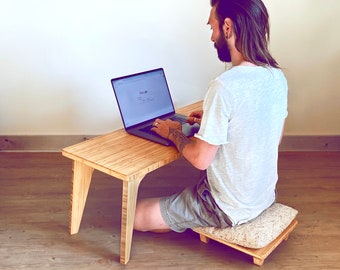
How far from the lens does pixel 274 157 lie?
1749mm

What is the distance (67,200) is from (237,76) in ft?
3.67

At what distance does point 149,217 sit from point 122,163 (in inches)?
13.1

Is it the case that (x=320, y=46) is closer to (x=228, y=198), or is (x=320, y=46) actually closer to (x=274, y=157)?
(x=274, y=157)

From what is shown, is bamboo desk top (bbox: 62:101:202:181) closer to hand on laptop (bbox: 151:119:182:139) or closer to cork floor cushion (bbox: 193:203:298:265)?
hand on laptop (bbox: 151:119:182:139)

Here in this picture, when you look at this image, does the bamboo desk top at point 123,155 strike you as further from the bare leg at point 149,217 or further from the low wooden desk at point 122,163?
the bare leg at point 149,217

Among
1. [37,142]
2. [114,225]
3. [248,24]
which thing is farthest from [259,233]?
[37,142]

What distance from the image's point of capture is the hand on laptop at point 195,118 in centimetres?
198

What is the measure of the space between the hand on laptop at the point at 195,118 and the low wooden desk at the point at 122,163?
245 millimetres

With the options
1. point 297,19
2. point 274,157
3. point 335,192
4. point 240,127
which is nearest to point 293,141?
point 335,192

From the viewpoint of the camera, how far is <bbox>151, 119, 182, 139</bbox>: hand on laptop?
6.02ft

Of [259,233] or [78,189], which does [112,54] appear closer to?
[78,189]

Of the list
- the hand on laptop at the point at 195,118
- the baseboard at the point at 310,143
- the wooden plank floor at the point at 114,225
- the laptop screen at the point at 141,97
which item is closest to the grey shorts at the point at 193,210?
the wooden plank floor at the point at 114,225

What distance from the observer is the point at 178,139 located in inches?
69.2

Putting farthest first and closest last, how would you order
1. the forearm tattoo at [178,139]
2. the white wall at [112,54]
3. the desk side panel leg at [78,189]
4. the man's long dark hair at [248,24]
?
the white wall at [112,54], the desk side panel leg at [78,189], the forearm tattoo at [178,139], the man's long dark hair at [248,24]
